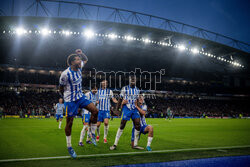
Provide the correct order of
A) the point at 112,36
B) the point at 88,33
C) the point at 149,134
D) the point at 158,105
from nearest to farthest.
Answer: the point at 149,134 < the point at 88,33 < the point at 112,36 < the point at 158,105

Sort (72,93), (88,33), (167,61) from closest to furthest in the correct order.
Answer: (72,93), (88,33), (167,61)

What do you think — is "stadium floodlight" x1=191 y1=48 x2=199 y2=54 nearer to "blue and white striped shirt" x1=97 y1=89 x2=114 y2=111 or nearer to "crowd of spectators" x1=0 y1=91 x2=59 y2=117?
"crowd of spectators" x1=0 y1=91 x2=59 y2=117

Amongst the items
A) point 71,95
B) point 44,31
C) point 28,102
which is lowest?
point 28,102

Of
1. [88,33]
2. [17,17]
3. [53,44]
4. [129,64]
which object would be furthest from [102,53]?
[17,17]

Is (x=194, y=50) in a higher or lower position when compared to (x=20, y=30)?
lower

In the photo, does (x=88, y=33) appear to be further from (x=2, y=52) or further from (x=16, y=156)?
(x=16, y=156)

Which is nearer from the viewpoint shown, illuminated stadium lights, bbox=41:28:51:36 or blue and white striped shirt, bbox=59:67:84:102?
blue and white striped shirt, bbox=59:67:84:102

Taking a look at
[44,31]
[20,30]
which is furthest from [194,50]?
[20,30]

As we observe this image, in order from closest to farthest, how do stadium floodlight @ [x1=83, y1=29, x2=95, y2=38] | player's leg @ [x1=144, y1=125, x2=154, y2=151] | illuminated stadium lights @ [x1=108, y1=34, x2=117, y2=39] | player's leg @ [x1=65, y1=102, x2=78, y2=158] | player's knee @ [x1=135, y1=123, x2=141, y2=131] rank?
player's leg @ [x1=65, y1=102, x2=78, y2=158]
player's leg @ [x1=144, y1=125, x2=154, y2=151]
player's knee @ [x1=135, y1=123, x2=141, y2=131]
stadium floodlight @ [x1=83, y1=29, x2=95, y2=38]
illuminated stadium lights @ [x1=108, y1=34, x2=117, y2=39]

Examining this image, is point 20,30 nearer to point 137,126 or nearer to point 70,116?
point 70,116

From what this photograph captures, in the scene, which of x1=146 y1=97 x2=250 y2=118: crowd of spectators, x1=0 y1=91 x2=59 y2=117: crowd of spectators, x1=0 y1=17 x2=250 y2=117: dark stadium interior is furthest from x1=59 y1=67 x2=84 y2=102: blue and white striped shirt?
x1=146 y1=97 x2=250 y2=118: crowd of spectators

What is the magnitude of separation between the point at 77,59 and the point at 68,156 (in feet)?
8.94

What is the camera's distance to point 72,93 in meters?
5.19

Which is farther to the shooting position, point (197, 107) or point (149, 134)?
point (197, 107)
